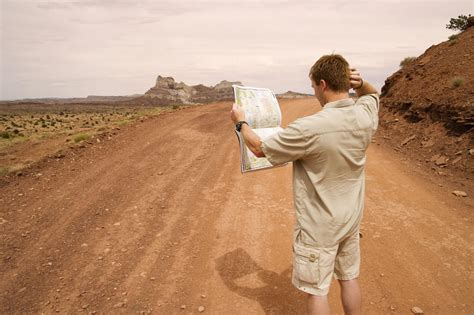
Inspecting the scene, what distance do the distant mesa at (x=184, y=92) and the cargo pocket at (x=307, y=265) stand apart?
5100 inches

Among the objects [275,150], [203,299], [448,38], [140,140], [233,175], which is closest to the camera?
[275,150]

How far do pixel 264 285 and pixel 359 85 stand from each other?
7.73 feet

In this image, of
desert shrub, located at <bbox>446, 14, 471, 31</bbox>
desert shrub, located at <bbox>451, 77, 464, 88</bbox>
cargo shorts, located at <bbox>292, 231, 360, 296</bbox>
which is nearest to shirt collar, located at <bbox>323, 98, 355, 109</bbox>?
cargo shorts, located at <bbox>292, 231, 360, 296</bbox>

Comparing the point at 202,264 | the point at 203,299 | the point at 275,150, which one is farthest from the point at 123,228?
the point at 275,150

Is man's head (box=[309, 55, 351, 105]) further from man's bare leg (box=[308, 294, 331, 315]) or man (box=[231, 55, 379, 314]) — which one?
man's bare leg (box=[308, 294, 331, 315])

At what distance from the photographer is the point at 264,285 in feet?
13.5

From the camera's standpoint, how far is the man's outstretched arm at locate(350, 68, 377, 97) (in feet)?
9.43

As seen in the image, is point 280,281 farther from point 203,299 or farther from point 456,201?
point 456,201

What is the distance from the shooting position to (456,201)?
6488mm

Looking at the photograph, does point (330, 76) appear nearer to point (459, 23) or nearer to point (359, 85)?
point (359, 85)

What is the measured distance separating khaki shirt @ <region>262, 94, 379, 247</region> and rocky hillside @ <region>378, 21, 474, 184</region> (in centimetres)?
637

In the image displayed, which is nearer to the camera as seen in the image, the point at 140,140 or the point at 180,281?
the point at 180,281

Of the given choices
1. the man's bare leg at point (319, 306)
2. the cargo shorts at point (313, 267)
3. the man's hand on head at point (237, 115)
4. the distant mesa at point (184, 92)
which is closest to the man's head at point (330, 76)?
the man's hand on head at point (237, 115)

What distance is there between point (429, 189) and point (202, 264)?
4811 mm
